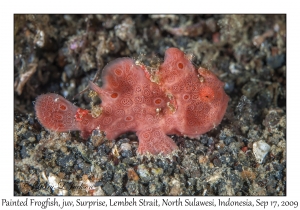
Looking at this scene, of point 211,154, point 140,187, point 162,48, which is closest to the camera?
point 140,187

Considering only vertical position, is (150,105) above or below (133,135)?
above

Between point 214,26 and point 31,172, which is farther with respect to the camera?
point 214,26

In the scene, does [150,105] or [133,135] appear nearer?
[150,105]

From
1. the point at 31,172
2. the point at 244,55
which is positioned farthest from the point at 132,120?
the point at 244,55

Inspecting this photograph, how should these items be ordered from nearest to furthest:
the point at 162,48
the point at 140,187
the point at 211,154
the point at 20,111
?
the point at 140,187, the point at 211,154, the point at 20,111, the point at 162,48

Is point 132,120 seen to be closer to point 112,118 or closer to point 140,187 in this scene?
point 112,118

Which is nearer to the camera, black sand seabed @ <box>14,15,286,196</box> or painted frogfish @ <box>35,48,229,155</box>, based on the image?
black sand seabed @ <box>14,15,286,196</box>

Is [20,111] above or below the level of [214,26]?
below

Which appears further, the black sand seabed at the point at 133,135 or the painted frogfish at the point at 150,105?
the painted frogfish at the point at 150,105
